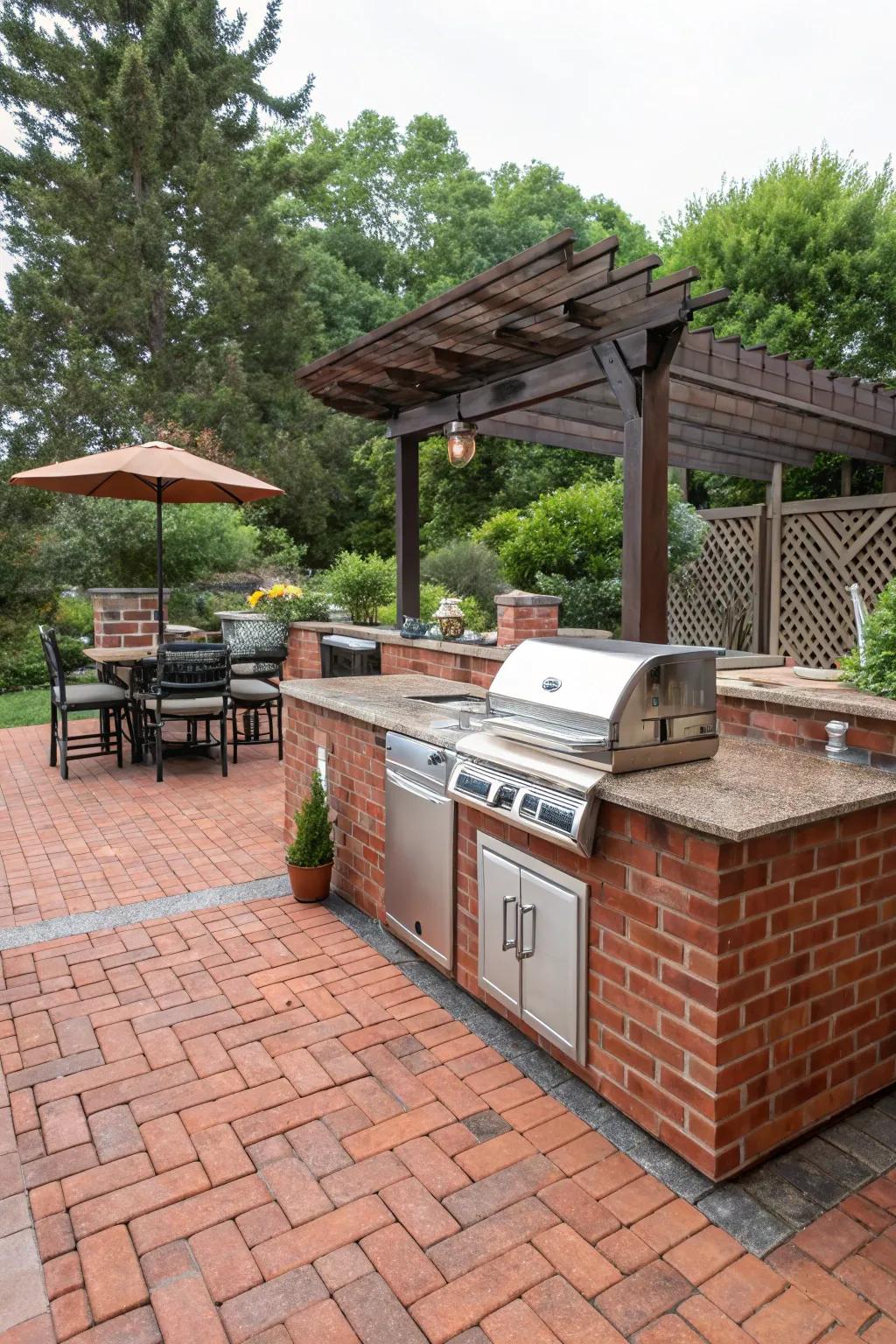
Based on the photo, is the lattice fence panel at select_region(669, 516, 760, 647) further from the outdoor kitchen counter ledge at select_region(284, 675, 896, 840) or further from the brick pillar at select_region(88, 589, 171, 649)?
the outdoor kitchen counter ledge at select_region(284, 675, 896, 840)

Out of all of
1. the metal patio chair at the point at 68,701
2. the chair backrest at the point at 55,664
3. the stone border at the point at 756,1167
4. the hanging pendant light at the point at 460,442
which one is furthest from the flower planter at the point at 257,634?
the stone border at the point at 756,1167

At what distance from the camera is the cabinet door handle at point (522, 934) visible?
2.37m

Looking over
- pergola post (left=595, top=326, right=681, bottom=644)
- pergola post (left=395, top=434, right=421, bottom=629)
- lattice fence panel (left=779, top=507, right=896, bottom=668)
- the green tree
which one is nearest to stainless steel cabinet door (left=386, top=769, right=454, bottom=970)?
pergola post (left=595, top=326, right=681, bottom=644)

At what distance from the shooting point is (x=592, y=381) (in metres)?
4.21

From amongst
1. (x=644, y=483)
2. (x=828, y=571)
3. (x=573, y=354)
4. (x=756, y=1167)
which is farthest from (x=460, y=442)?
(x=828, y=571)

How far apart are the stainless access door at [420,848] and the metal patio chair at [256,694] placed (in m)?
2.98

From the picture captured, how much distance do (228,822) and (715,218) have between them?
472 inches

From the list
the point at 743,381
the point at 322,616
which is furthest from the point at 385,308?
the point at 743,381

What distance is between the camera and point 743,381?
502 centimetres

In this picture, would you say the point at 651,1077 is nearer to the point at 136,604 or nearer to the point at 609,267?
the point at 609,267

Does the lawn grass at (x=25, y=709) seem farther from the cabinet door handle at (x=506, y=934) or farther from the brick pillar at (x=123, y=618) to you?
the cabinet door handle at (x=506, y=934)

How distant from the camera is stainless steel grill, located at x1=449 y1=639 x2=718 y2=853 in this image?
215 centimetres

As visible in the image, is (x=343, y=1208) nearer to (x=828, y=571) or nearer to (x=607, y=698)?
(x=607, y=698)

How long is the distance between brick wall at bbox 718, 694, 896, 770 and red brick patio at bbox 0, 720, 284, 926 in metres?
2.23
